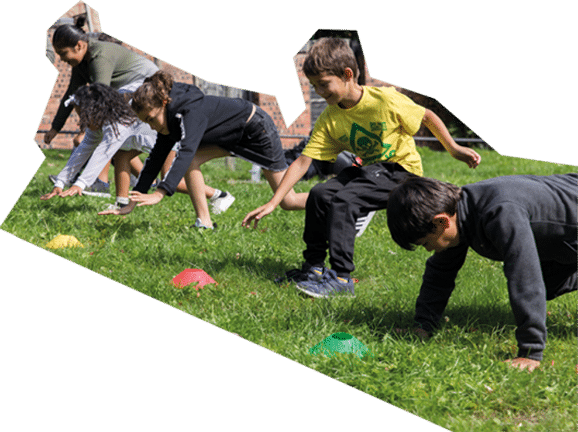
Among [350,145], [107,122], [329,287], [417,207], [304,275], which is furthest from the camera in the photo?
[107,122]

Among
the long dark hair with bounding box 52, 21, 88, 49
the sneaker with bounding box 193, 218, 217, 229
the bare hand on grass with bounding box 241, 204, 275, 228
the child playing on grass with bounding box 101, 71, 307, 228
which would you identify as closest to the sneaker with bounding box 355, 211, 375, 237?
the child playing on grass with bounding box 101, 71, 307, 228

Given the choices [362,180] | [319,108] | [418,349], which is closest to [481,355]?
[418,349]

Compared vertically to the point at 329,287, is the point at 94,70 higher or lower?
higher

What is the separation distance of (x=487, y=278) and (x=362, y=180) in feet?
2.99

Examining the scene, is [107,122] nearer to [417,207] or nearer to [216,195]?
[216,195]

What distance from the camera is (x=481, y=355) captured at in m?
2.72

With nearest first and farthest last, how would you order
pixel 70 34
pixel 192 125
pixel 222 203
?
1. pixel 192 125
2. pixel 70 34
3. pixel 222 203

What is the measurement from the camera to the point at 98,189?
517 centimetres

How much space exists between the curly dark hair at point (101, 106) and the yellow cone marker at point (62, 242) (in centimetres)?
85

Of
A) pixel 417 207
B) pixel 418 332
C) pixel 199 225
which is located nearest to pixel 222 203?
pixel 199 225

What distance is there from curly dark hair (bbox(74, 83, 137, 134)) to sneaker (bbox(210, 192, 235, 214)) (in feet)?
2.95

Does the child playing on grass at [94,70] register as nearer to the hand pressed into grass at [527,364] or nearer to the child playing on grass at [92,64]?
the child playing on grass at [92,64]

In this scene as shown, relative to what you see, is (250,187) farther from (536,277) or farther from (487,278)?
(536,277)

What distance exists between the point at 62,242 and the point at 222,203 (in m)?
1.25
